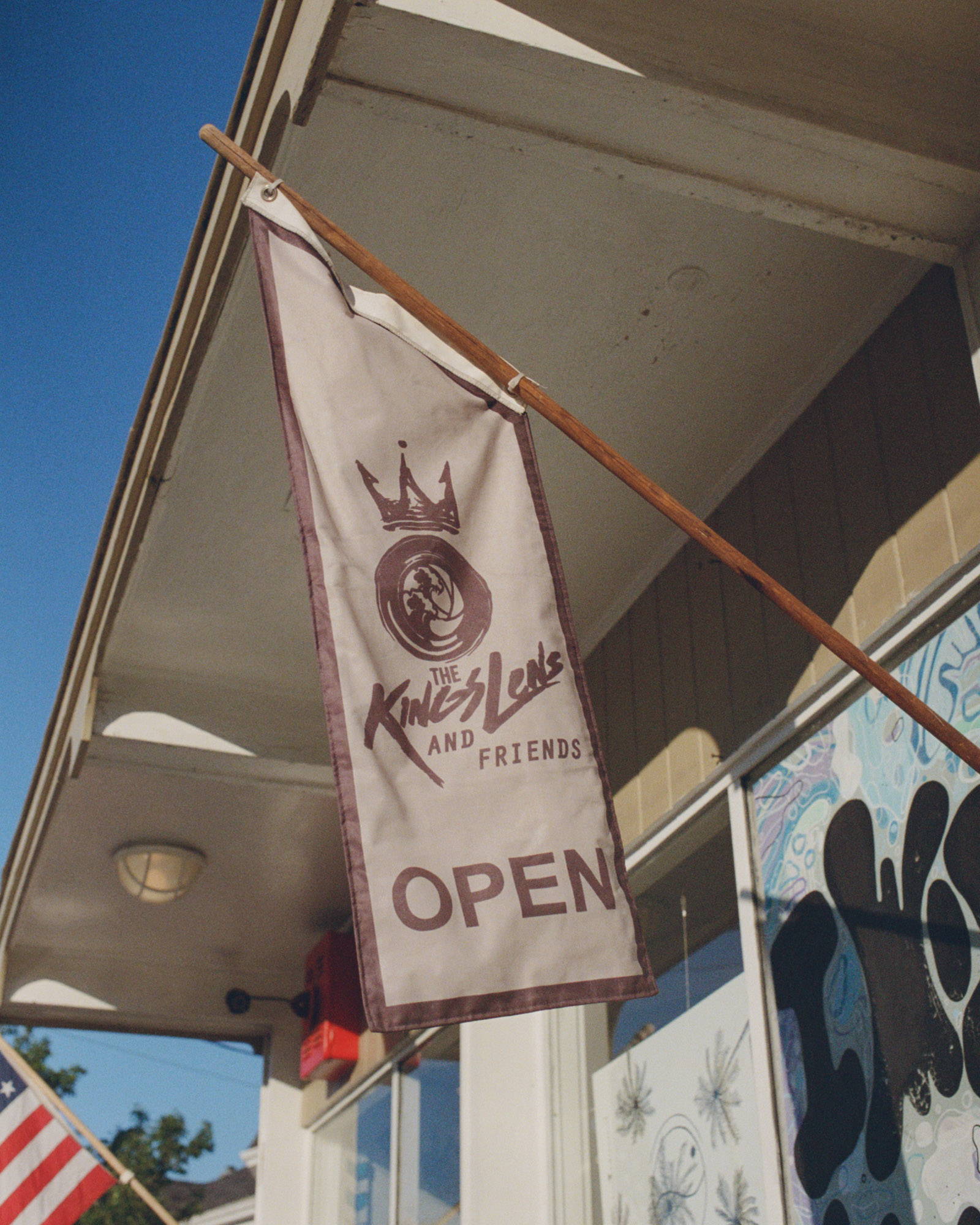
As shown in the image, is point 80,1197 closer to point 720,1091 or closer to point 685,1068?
point 685,1068

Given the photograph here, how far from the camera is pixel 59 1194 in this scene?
4.75m

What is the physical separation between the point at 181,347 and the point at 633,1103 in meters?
2.32

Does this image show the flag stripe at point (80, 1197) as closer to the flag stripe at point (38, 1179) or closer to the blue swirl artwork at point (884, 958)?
the flag stripe at point (38, 1179)

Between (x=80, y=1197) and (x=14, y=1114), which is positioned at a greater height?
(x=14, y=1114)

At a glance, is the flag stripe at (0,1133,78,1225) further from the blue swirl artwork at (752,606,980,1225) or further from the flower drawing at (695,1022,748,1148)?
the blue swirl artwork at (752,606,980,1225)

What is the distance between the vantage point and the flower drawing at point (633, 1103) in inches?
132

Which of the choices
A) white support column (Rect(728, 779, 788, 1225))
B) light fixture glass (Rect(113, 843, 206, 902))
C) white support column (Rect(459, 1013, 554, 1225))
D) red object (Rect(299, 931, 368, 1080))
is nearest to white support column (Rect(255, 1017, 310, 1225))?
red object (Rect(299, 931, 368, 1080))

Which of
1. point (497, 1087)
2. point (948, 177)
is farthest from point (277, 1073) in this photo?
point (948, 177)

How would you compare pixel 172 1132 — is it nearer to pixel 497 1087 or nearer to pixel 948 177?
pixel 497 1087

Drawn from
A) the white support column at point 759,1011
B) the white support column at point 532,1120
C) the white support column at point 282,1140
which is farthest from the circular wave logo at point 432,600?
the white support column at point 282,1140

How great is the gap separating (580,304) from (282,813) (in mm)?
2811

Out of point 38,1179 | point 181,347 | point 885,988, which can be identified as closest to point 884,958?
point 885,988

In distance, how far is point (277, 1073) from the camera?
6.77 metres

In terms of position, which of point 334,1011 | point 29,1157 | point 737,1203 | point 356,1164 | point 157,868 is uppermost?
point 157,868
